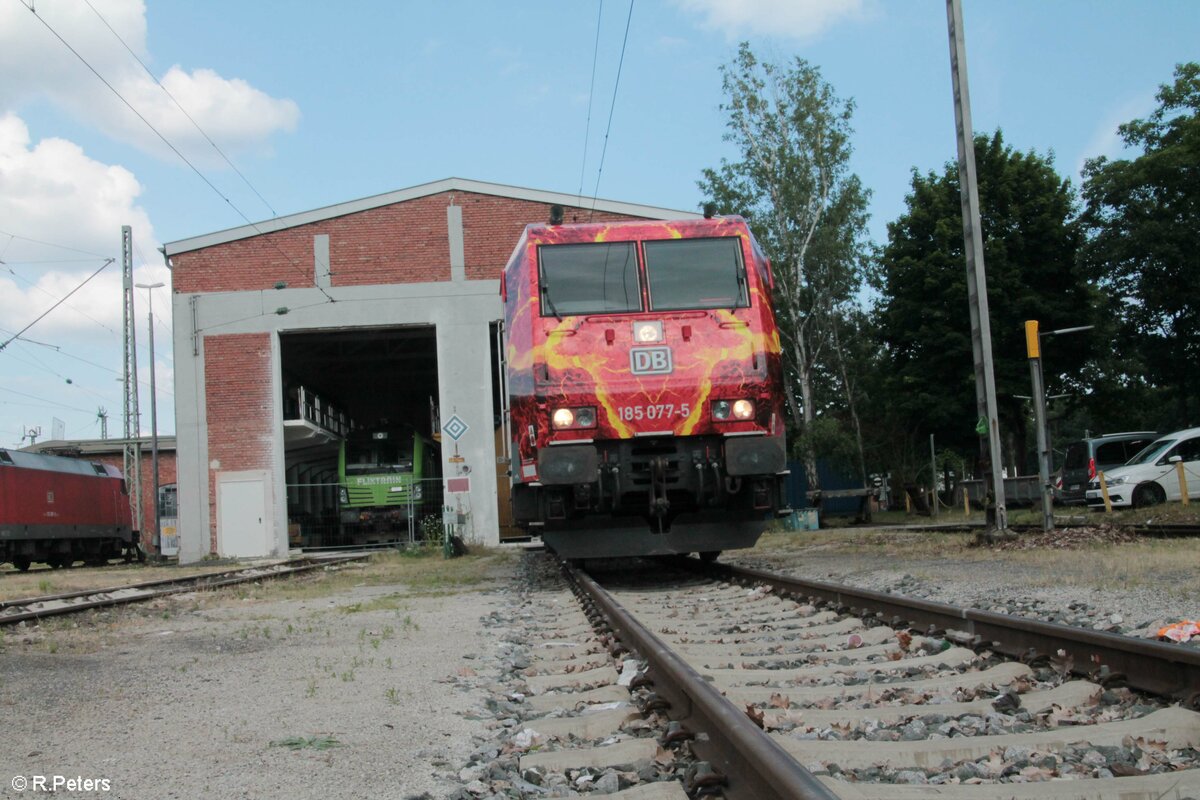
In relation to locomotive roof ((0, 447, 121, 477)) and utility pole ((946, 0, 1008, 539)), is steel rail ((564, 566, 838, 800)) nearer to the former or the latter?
A: utility pole ((946, 0, 1008, 539))

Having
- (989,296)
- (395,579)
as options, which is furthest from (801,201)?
(395,579)

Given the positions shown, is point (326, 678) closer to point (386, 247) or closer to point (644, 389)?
point (644, 389)

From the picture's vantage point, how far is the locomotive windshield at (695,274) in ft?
34.6

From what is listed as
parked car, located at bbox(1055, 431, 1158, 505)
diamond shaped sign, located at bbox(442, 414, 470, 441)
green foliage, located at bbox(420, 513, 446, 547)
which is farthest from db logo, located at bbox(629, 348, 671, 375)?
parked car, located at bbox(1055, 431, 1158, 505)

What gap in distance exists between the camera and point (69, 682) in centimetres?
600

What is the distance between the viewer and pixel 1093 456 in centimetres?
2539

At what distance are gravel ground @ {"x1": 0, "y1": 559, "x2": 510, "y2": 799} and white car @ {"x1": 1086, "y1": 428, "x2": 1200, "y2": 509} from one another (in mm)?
16731

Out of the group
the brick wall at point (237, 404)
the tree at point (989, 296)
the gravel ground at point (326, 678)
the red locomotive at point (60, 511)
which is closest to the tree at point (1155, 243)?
the tree at point (989, 296)

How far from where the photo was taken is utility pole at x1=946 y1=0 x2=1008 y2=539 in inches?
528

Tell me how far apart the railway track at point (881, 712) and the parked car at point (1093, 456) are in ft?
68.4

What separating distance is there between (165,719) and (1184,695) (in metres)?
4.17

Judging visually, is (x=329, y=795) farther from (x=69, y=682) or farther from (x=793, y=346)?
(x=793, y=346)

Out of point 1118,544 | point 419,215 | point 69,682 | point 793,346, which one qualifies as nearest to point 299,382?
point 419,215

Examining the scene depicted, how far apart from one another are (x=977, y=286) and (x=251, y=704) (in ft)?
35.9
